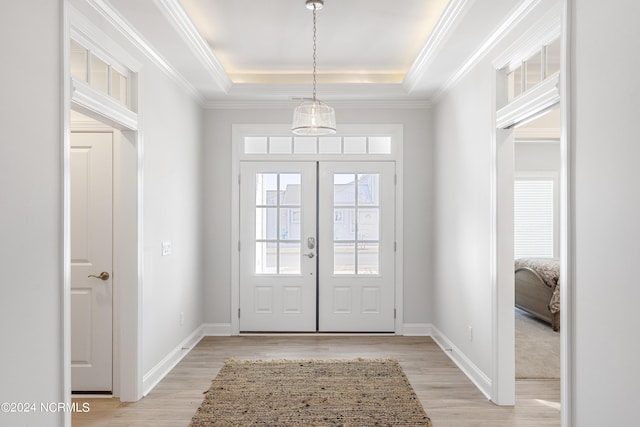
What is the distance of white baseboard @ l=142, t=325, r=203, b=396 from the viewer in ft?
11.5

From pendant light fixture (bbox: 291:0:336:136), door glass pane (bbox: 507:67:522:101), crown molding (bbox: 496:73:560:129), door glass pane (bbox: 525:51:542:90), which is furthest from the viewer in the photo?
pendant light fixture (bbox: 291:0:336:136)

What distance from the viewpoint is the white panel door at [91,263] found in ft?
11.2

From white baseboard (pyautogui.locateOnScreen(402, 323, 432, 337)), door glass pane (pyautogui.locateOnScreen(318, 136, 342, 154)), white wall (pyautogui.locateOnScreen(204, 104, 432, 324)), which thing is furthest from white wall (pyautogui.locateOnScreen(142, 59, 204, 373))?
white baseboard (pyautogui.locateOnScreen(402, 323, 432, 337))

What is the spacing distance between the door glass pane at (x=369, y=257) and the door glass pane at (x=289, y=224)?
2.54ft

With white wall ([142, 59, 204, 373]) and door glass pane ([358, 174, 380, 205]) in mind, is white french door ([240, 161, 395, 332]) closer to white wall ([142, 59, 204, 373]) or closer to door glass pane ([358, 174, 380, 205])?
door glass pane ([358, 174, 380, 205])

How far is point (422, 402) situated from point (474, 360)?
73cm

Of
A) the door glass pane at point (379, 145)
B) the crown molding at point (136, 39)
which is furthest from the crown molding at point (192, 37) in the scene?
the door glass pane at point (379, 145)

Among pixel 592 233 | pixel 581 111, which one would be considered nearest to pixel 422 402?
pixel 592 233

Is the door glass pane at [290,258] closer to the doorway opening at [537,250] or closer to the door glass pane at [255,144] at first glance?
the door glass pane at [255,144]

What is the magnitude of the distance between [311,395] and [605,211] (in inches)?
93.0

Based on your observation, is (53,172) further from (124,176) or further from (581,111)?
(581,111)

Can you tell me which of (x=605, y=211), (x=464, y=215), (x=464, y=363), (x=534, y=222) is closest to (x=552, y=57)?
(x=605, y=211)

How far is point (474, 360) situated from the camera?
12.3 ft

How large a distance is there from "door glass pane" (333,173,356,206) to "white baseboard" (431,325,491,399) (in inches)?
69.6
